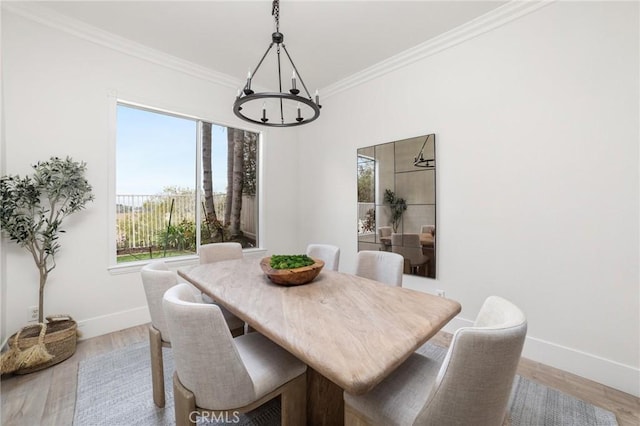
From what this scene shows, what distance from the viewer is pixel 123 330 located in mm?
2738

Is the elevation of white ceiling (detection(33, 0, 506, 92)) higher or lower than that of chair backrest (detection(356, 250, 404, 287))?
higher

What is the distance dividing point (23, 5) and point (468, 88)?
156 inches

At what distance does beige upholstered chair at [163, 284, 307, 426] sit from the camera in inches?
38.3

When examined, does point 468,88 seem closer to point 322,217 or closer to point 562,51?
point 562,51

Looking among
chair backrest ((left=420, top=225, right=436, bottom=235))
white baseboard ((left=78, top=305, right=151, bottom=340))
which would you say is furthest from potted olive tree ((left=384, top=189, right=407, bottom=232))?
white baseboard ((left=78, top=305, right=151, bottom=340))

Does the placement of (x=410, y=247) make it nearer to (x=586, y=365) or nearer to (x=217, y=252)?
(x=586, y=365)

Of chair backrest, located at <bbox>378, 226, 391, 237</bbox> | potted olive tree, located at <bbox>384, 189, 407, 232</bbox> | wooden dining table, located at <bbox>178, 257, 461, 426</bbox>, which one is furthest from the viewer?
chair backrest, located at <bbox>378, 226, 391, 237</bbox>

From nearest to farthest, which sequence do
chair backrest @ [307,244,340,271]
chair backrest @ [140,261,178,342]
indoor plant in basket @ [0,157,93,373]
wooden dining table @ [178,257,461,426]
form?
wooden dining table @ [178,257,461,426] → chair backrest @ [140,261,178,342] → indoor plant in basket @ [0,157,93,373] → chair backrest @ [307,244,340,271]

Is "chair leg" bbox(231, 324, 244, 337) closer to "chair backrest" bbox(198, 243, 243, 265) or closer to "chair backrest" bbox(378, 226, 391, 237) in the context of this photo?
"chair backrest" bbox(198, 243, 243, 265)

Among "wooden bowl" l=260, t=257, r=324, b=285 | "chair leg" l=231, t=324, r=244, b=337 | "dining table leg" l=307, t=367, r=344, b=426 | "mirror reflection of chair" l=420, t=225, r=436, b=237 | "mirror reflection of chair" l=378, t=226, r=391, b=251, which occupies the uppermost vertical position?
"mirror reflection of chair" l=420, t=225, r=436, b=237

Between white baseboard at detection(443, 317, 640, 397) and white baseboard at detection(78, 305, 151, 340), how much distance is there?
3724 mm

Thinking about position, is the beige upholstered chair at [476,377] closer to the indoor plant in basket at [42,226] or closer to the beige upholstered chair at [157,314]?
the beige upholstered chair at [157,314]

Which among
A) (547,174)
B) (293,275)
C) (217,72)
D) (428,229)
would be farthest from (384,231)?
(217,72)

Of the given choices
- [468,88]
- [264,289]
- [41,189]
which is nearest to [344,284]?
[264,289]
